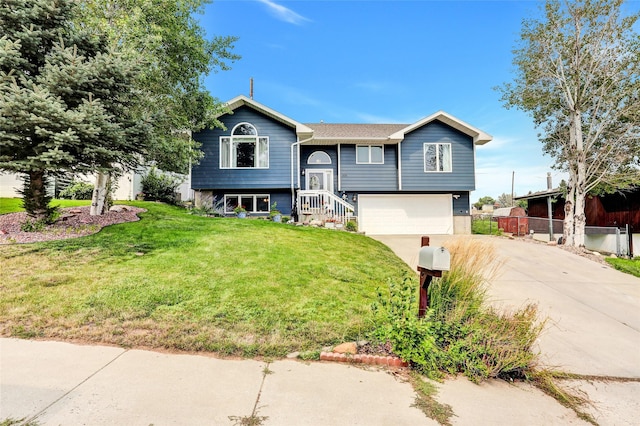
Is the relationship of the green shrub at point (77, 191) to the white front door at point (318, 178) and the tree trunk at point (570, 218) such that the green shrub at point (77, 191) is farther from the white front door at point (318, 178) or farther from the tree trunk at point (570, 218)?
the tree trunk at point (570, 218)

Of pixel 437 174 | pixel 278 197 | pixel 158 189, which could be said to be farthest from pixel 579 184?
pixel 158 189

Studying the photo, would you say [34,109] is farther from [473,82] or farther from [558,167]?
[558,167]

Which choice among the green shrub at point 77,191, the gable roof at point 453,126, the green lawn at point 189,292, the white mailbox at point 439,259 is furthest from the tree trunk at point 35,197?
the gable roof at point 453,126

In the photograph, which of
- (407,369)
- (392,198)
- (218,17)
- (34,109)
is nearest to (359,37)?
(218,17)

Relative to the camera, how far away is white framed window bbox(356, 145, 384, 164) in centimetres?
1648

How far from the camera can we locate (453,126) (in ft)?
53.6

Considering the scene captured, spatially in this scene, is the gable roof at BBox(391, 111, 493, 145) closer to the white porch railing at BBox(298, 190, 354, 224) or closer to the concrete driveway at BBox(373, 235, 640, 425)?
the white porch railing at BBox(298, 190, 354, 224)

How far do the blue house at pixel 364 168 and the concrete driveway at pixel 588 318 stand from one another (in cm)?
673

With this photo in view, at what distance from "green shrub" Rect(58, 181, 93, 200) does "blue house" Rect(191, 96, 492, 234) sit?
5.06 meters

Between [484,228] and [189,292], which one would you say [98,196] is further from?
[484,228]

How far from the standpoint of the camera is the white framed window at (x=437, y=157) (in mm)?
16297

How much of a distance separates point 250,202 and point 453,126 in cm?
1181

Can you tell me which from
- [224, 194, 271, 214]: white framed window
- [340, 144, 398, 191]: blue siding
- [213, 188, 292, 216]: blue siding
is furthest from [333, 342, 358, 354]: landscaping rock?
[340, 144, 398, 191]: blue siding

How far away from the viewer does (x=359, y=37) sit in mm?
11203
